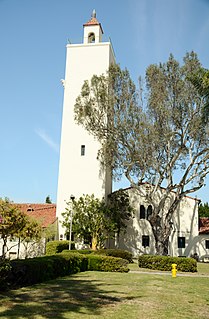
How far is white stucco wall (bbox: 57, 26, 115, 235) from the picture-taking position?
33.8 metres

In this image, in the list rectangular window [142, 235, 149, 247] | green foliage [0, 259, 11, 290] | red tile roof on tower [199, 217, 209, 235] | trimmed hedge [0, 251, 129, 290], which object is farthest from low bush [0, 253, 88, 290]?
red tile roof on tower [199, 217, 209, 235]

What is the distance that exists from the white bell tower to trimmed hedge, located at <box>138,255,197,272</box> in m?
11.3

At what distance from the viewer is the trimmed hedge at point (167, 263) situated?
21.7m

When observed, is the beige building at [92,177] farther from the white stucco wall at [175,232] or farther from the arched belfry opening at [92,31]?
the arched belfry opening at [92,31]

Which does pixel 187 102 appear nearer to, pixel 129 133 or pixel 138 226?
pixel 129 133

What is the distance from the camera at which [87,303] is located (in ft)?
30.6

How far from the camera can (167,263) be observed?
72.6ft

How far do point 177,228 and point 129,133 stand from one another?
543 inches

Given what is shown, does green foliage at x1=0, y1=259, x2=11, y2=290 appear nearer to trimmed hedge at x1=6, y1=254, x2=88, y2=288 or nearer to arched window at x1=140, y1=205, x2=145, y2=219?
trimmed hedge at x1=6, y1=254, x2=88, y2=288

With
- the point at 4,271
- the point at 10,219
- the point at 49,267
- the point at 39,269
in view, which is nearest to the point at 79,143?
the point at 49,267

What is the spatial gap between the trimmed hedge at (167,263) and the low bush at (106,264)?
277 centimetres

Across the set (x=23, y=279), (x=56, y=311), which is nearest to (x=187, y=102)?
(x=23, y=279)

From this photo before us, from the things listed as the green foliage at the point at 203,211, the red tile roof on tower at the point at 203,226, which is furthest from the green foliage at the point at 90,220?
the green foliage at the point at 203,211

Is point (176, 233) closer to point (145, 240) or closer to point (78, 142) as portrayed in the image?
point (145, 240)
